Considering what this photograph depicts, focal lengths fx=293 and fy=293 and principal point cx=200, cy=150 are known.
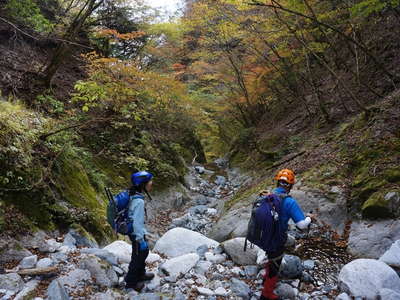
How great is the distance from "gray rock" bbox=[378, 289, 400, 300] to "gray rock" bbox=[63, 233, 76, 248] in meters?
4.35

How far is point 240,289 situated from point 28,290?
107 inches

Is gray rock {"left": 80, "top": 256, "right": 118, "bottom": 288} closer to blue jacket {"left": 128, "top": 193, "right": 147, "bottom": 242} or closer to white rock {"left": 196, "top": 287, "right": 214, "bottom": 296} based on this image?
blue jacket {"left": 128, "top": 193, "right": 147, "bottom": 242}

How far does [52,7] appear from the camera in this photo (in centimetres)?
1443

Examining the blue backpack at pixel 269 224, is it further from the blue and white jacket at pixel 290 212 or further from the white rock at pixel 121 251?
the white rock at pixel 121 251

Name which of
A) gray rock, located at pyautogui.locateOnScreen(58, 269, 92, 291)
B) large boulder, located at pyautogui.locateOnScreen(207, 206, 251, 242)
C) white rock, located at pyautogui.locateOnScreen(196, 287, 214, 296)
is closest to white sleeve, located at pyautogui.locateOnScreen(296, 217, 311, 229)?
white rock, located at pyautogui.locateOnScreen(196, 287, 214, 296)

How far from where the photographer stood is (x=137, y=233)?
3.81 m

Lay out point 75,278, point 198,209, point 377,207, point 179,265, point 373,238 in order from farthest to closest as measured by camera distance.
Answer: point 198,209 < point 377,207 < point 373,238 < point 179,265 < point 75,278

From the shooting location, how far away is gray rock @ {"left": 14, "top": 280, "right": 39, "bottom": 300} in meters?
3.26

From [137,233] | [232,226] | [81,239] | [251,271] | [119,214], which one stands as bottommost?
[81,239]

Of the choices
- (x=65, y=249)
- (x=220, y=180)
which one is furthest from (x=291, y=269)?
(x=220, y=180)

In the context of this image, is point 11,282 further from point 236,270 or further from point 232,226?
point 232,226

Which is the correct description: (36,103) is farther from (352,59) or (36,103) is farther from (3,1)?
(352,59)

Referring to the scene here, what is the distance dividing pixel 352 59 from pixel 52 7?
569 inches

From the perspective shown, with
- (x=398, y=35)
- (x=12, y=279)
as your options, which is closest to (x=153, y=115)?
(x=398, y=35)
